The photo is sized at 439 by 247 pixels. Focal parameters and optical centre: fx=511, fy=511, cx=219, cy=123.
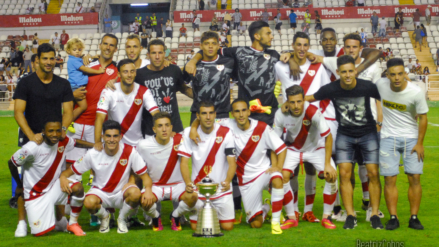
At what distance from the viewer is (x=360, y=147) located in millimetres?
5828

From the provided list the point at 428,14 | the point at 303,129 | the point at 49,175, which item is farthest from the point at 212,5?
the point at 49,175

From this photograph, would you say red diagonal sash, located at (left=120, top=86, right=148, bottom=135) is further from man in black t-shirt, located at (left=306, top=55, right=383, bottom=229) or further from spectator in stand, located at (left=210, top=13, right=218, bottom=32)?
spectator in stand, located at (left=210, top=13, right=218, bottom=32)

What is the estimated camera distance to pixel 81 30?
3312 cm

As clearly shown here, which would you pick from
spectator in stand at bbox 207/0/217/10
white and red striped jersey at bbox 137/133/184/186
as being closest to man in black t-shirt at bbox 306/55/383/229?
white and red striped jersey at bbox 137/133/184/186

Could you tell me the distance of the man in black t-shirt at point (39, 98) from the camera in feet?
18.5

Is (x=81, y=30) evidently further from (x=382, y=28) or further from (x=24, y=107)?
(x=24, y=107)

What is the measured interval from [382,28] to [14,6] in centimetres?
2418

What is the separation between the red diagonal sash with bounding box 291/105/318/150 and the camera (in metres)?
5.90

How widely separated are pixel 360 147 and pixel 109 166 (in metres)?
2.84

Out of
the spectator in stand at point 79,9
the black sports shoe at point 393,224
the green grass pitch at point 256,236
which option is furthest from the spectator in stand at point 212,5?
the black sports shoe at point 393,224

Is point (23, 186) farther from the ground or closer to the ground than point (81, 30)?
closer to the ground

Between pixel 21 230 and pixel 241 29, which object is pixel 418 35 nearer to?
pixel 241 29

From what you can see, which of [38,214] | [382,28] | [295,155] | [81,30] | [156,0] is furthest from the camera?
[156,0]

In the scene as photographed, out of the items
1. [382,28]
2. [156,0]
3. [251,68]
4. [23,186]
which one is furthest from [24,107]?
[156,0]
